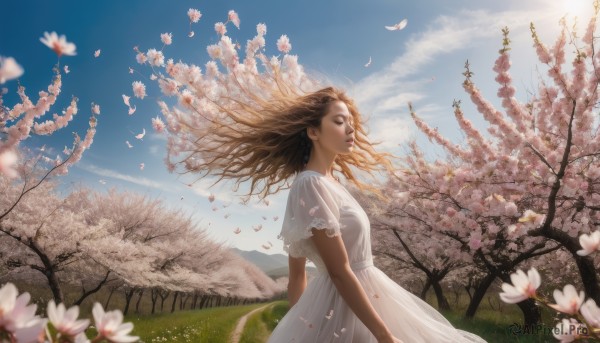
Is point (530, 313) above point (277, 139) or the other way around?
the other way around

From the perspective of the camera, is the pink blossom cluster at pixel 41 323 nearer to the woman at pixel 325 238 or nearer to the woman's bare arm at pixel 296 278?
the woman at pixel 325 238

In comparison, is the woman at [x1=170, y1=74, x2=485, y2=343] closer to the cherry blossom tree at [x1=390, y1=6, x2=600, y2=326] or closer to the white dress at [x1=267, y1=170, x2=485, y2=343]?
the white dress at [x1=267, y1=170, x2=485, y2=343]

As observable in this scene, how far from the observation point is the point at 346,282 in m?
2.37

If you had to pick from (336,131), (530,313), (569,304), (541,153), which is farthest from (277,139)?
(530,313)

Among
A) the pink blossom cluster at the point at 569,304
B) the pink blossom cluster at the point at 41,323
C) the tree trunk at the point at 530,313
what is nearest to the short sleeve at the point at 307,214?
the pink blossom cluster at the point at 569,304

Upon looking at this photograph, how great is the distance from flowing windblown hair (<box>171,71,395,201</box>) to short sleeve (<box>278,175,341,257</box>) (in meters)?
0.75

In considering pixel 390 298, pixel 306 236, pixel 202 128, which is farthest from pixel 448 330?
pixel 202 128

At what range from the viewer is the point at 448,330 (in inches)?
102

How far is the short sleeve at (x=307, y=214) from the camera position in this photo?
8.27 feet

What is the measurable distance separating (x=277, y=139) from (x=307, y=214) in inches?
44.3

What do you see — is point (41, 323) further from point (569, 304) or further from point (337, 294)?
point (337, 294)

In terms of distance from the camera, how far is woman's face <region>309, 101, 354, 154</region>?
125 inches

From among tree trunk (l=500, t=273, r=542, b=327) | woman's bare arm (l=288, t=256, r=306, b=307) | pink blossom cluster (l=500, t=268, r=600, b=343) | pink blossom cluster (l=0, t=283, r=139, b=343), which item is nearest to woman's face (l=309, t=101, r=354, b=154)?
woman's bare arm (l=288, t=256, r=306, b=307)

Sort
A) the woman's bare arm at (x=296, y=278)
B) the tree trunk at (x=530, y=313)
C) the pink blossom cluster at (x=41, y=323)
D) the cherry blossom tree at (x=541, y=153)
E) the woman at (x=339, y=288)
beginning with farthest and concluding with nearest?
the tree trunk at (x=530, y=313)
the cherry blossom tree at (x=541, y=153)
the woman's bare arm at (x=296, y=278)
the woman at (x=339, y=288)
the pink blossom cluster at (x=41, y=323)
